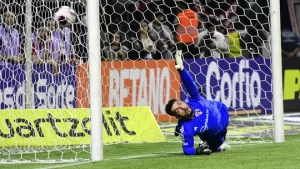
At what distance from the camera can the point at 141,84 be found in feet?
57.2

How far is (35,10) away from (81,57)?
4.05 ft

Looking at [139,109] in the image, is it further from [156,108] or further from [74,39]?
[156,108]

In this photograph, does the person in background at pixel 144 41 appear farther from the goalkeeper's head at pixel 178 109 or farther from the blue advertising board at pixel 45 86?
the goalkeeper's head at pixel 178 109

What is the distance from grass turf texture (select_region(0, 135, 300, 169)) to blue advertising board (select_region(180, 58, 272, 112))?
5698mm

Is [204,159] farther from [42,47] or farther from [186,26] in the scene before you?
[186,26]

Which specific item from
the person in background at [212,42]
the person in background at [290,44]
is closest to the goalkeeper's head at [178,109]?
the person in background at [212,42]

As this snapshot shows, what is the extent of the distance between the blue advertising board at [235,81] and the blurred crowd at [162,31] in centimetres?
23

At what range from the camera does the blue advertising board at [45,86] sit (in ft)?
47.4

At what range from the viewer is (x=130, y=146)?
13.0 metres

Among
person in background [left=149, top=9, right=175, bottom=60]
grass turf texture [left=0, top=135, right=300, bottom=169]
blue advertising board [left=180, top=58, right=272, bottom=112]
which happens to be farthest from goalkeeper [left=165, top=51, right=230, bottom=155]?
blue advertising board [left=180, top=58, right=272, bottom=112]

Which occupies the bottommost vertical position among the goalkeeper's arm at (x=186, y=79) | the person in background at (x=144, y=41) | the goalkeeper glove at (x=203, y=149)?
the goalkeeper glove at (x=203, y=149)

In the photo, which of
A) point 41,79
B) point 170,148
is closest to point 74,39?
point 41,79

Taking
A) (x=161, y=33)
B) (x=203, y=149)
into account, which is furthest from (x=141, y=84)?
(x=203, y=149)

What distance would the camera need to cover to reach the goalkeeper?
10719 millimetres
